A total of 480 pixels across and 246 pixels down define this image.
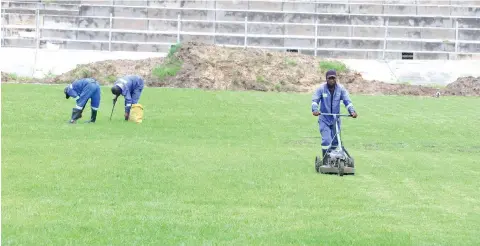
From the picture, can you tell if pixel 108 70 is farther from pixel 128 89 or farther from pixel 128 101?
pixel 128 101

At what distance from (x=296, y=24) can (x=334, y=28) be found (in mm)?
1840

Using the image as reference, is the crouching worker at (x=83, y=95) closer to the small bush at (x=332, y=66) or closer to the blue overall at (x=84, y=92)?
the blue overall at (x=84, y=92)

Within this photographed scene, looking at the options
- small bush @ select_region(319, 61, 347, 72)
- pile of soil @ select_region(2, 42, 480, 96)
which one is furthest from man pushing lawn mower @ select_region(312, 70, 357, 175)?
small bush @ select_region(319, 61, 347, 72)

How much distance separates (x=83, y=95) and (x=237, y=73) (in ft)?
53.3

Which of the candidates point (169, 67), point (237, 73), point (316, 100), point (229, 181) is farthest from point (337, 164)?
point (169, 67)

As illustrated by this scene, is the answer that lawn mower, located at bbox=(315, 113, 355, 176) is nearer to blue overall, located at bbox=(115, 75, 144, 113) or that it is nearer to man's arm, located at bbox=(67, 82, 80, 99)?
blue overall, located at bbox=(115, 75, 144, 113)

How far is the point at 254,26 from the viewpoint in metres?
49.6

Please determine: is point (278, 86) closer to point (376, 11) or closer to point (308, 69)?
point (308, 69)

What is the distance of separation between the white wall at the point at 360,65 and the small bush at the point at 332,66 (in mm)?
1918

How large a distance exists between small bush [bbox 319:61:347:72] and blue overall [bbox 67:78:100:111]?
18.9 metres

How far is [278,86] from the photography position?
129 ft

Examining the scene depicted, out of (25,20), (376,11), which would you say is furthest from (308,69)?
(25,20)

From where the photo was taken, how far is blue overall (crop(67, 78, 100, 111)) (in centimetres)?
2402

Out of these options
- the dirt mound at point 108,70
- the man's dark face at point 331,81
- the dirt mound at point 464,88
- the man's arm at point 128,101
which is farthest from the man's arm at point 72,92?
the dirt mound at point 464,88
